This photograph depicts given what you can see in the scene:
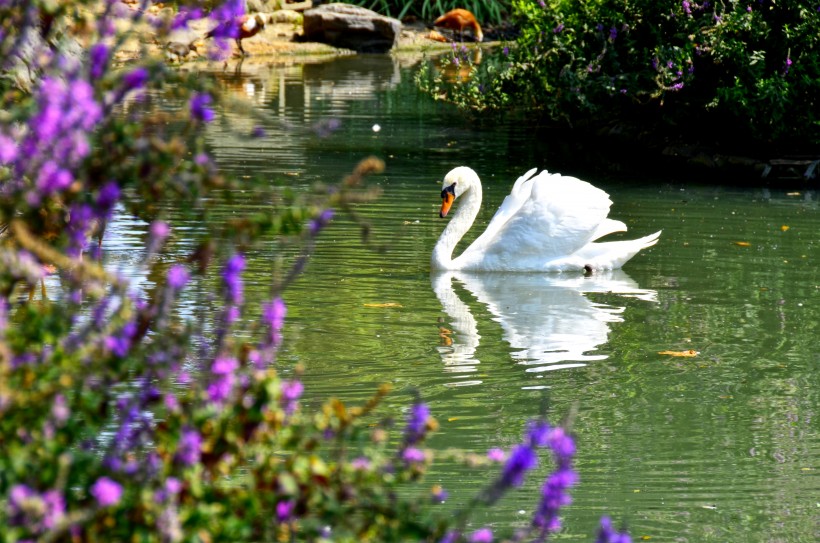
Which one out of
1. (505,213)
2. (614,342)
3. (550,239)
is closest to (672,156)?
(505,213)

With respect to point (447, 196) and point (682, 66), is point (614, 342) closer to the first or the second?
point (447, 196)

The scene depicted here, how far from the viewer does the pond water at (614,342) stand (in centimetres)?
562

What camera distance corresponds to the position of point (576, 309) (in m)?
9.37

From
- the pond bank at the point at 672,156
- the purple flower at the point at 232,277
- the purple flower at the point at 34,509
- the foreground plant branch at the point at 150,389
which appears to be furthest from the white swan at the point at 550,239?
the purple flower at the point at 34,509

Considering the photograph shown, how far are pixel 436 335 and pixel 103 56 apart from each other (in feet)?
18.6

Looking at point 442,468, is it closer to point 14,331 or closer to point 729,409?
point 729,409

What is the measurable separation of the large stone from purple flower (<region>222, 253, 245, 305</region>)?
27909 millimetres

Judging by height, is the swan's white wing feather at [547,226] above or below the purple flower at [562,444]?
below

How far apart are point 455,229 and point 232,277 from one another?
825 cm

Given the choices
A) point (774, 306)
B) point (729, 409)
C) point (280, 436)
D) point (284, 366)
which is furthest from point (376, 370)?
point (280, 436)

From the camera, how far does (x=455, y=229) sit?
11062mm

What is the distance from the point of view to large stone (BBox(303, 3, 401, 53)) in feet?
100.0

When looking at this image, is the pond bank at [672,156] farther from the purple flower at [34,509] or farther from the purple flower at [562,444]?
the purple flower at [34,509]

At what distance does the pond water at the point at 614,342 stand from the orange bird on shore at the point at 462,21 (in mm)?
18038
